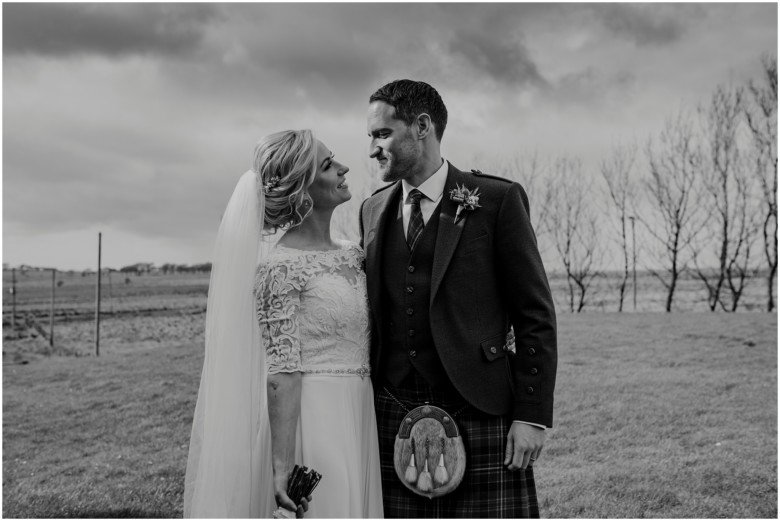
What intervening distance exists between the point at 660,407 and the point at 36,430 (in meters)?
8.90

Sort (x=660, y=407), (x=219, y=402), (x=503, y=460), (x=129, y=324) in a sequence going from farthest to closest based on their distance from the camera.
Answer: (x=129, y=324) → (x=660, y=407) → (x=219, y=402) → (x=503, y=460)

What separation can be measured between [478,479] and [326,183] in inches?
55.5

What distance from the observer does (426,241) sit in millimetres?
2881

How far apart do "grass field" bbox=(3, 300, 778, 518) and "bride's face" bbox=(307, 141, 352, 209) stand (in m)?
4.39

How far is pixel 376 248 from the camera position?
9.69 feet

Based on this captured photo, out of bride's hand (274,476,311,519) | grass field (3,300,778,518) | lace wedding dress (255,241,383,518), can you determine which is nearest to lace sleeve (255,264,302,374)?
lace wedding dress (255,241,383,518)

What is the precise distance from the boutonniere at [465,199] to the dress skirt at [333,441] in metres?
0.85

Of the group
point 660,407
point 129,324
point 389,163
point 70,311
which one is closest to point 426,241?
point 389,163

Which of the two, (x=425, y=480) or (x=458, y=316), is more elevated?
(x=458, y=316)

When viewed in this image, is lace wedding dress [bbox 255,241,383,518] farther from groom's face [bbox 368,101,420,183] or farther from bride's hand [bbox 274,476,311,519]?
groom's face [bbox 368,101,420,183]

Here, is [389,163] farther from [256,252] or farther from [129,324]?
[129,324]

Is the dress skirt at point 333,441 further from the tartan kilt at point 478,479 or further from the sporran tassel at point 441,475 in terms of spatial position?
the sporran tassel at point 441,475

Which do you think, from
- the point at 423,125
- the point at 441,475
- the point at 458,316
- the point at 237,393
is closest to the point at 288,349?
the point at 237,393

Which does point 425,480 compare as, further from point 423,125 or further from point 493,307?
point 423,125
